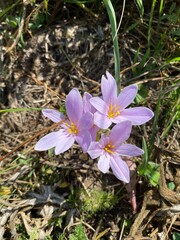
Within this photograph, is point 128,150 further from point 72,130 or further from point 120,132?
point 72,130

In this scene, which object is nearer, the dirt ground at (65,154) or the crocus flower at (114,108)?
the crocus flower at (114,108)

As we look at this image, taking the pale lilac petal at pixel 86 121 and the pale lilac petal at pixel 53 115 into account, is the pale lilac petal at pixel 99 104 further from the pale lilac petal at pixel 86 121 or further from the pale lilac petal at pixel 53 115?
the pale lilac petal at pixel 53 115

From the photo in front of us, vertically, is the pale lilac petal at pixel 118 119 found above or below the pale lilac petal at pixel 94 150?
above

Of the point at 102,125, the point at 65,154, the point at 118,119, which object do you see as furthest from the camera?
the point at 65,154

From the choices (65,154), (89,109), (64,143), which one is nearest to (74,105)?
(89,109)

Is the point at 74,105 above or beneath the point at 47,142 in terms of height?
above

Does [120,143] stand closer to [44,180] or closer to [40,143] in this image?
[40,143]

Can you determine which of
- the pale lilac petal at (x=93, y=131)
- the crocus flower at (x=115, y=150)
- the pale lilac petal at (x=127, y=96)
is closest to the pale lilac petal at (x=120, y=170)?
the crocus flower at (x=115, y=150)

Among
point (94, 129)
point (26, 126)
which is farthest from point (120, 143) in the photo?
point (26, 126)

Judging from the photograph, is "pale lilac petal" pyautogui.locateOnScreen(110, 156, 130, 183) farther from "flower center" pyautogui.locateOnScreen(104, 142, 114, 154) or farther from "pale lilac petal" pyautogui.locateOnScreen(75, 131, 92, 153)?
"pale lilac petal" pyautogui.locateOnScreen(75, 131, 92, 153)
